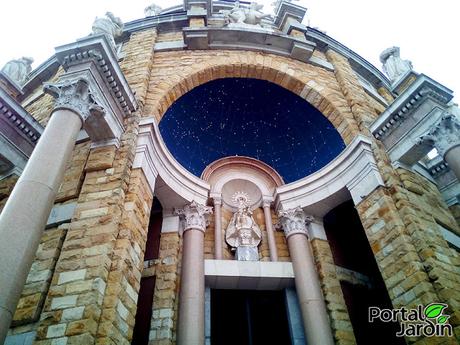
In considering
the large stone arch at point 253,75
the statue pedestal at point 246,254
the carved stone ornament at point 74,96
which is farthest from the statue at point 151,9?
the statue pedestal at point 246,254

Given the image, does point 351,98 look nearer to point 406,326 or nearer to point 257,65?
point 257,65

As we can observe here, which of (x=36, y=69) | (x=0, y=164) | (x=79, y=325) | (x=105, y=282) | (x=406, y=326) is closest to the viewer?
(x=79, y=325)

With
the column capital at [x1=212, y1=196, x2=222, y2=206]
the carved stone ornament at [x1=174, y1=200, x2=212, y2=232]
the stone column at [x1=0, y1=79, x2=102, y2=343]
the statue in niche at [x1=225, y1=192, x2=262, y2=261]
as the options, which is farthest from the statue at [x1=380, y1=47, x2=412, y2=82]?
the stone column at [x1=0, y1=79, x2=102, y2=343]

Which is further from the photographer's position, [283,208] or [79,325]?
[283,208]

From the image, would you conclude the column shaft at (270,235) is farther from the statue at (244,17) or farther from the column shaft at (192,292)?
the statue at (244,17)

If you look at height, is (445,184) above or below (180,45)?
below

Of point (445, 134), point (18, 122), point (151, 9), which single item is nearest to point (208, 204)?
point (18, 122)

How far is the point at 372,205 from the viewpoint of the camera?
6871 millimetres

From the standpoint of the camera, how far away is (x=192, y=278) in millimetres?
7031

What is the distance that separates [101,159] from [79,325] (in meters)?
2.88

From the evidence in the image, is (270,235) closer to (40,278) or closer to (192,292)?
(192,292)

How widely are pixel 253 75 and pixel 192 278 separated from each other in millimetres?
5646

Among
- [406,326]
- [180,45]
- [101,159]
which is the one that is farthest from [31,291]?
[180,45]

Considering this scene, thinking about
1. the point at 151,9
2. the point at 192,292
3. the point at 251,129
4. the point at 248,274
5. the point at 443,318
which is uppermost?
the point at 151,9
